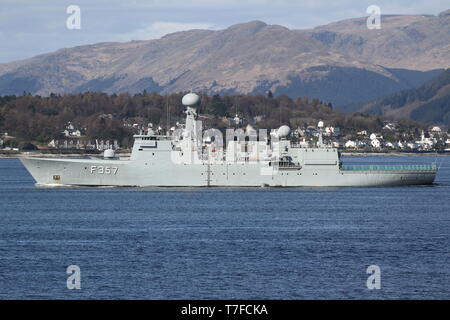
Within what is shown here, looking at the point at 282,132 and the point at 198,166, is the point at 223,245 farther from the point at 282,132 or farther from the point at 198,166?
the point at 282,132

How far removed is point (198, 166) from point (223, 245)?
2631cm

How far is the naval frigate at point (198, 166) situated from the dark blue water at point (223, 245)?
2928 mm

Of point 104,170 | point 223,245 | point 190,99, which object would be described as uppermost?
point 190,99

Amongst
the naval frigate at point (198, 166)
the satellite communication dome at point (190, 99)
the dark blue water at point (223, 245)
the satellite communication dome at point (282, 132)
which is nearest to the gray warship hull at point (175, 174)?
the naval frigate at point (198, 166)

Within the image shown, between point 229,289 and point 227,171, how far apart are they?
35236mm

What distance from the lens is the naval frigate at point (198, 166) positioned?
62812 millimetres

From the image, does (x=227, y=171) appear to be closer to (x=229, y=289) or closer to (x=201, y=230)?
(x=201, y=230)

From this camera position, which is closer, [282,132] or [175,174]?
[175,174]

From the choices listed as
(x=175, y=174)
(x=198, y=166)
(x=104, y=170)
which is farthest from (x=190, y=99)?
(x=104, y=170)

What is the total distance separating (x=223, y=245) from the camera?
37.2 meters

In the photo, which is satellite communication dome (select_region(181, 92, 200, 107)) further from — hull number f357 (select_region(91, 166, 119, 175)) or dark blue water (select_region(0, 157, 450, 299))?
→ dark blue water (select_region(0, 157, 450, 299))

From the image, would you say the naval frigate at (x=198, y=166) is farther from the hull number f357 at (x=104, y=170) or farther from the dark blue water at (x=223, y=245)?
the dark blue water at (x=223, y=245)
